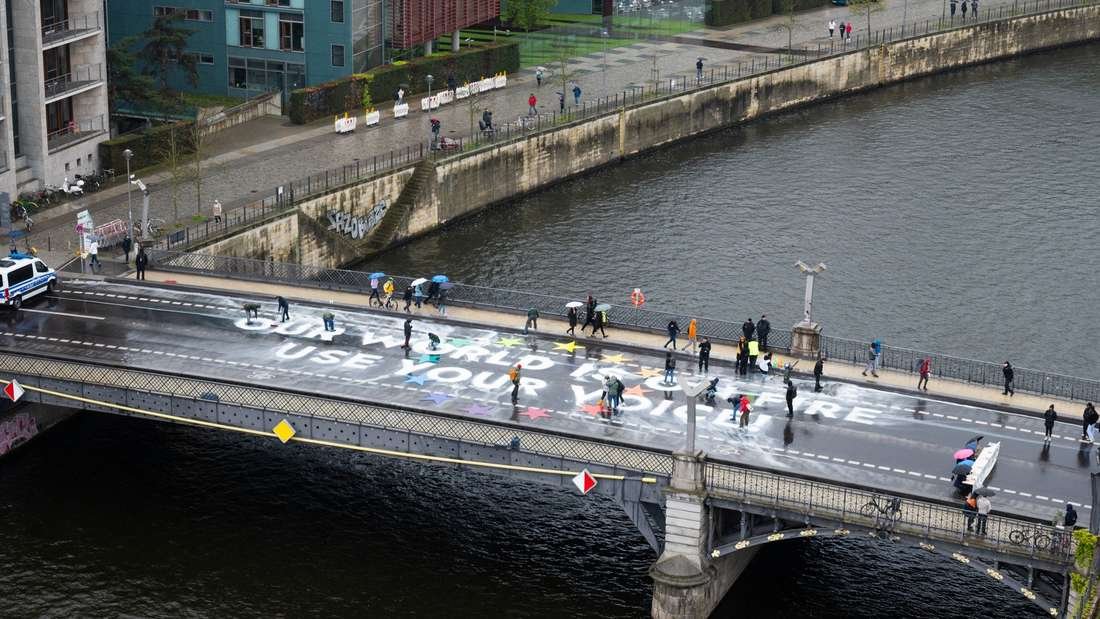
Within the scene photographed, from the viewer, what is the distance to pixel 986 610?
7950cm

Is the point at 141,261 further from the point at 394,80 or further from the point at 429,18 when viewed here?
the point at 429,18

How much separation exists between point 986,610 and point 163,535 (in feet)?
122

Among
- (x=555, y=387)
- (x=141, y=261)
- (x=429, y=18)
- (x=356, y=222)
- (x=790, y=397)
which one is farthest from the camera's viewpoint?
(x=429, y=18)

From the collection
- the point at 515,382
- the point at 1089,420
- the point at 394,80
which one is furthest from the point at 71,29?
the point at 1089,420

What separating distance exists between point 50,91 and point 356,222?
22.4 metres

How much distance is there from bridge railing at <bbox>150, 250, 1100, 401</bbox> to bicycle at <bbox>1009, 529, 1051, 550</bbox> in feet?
53.5

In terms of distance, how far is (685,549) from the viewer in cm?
7619

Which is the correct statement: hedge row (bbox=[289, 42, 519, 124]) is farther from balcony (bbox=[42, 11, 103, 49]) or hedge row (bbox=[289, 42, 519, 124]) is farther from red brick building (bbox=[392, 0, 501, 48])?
balcony (bbox=[42, 11, 103, 49])

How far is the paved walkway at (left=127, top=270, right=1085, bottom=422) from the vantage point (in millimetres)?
86000

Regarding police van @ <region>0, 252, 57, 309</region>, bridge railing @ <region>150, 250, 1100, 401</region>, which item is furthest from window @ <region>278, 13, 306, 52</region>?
police van @ <region>0, 252, 57, 309</region>

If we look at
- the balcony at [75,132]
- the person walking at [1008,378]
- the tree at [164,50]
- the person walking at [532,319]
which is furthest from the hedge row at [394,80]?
the person walking at [1008,378]

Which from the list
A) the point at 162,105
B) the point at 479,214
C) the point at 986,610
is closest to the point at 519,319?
the point at 986,610

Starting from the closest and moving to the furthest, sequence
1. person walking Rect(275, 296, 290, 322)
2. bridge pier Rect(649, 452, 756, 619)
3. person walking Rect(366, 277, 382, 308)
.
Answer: bridge pier Rect(649, 452, 756, 619), person walking Rect(275, 296, 290, 322), person walking Rect(366, 277, 382, 308)

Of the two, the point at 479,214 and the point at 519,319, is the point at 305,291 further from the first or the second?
the point at 479,214
